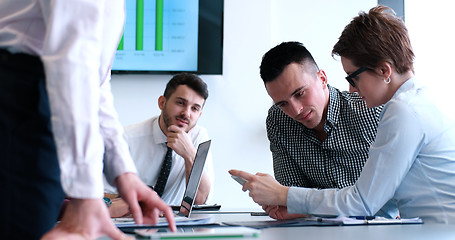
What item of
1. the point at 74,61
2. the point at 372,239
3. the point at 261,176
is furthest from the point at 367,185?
the point at 74,61

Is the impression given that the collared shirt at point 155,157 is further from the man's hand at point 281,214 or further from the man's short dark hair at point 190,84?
the man's hand at point 281,214

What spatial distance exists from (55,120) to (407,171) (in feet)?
4.16

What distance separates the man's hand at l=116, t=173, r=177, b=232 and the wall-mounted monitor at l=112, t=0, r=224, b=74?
8.92 feet

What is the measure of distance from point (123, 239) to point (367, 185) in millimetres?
1045

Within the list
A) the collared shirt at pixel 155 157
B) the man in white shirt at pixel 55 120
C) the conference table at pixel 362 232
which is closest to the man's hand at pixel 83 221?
the man in white shirt at pixel 55 120

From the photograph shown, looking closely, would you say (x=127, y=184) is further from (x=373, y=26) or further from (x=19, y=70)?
(x=373, y=26)

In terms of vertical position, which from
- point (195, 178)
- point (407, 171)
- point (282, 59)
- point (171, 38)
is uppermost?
point (171, 38)

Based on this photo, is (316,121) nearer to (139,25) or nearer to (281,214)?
(281,214)

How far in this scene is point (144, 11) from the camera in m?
3.54

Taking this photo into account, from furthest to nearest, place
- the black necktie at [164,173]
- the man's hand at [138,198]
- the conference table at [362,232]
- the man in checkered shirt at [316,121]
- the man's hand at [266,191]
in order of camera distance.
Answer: the black necktie at [164,173]
the man in checkered shirt at [316,121]
the man's hand at [266,191]
the conference table at [362,232]
the man's hand at [138,198]

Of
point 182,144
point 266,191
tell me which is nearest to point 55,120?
point 266,191

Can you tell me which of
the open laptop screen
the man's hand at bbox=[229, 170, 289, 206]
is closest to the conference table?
the man's hand at bbox=[229, 170, 289, 206]

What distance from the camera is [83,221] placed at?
2.25ft

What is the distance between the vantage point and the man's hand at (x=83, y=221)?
0.68 meters
